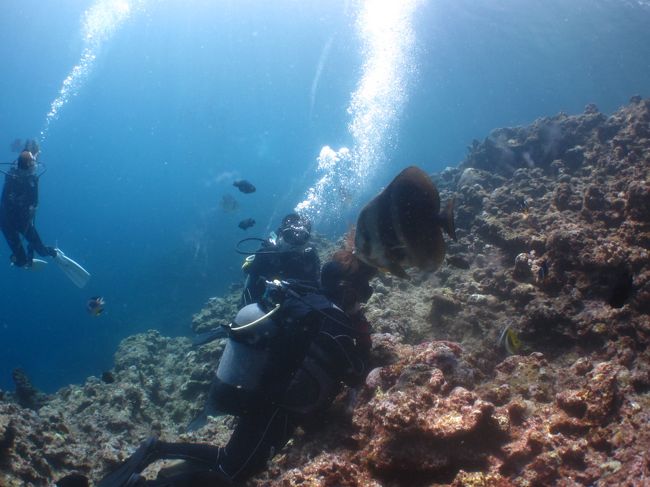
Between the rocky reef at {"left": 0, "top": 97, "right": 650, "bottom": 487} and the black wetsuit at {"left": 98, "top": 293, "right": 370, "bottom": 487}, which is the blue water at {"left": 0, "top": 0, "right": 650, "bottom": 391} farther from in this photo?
the black wetsuit at {"left": 98, "top": 293, "right": 370, "bottom": 487}

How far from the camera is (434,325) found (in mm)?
6277

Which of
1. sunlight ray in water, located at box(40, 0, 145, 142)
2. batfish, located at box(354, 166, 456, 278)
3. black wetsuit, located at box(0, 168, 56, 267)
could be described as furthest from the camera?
sunlight ray in water, located at box(40, 0, 145, 142)

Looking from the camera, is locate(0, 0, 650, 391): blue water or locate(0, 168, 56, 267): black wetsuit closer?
locate(0, 168, 56, 267): black wetsuit

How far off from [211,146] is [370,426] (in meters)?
163

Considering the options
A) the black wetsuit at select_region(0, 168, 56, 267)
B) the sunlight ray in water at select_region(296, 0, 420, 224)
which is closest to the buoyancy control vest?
the black wetsuit at select_region(0, 168, 56, 267)

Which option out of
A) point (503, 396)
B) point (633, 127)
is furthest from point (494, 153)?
point (503, 396)

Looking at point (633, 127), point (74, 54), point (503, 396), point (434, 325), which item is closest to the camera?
point (503, 396)

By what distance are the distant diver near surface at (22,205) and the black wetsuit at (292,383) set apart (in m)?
7.74

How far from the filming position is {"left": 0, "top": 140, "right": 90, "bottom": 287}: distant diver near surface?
28.4ft

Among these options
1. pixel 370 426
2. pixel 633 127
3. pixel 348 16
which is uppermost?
pixel 348 16

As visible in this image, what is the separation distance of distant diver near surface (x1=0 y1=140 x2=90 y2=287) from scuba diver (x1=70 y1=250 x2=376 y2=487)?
24.3ft

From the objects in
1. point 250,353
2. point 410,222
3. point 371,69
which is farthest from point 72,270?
point 371,69

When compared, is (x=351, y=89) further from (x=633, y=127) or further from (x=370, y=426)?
(x=370, y=426)

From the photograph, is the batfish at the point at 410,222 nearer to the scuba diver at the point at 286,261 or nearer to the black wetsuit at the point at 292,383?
the black wetsuit at the point at 292,383
